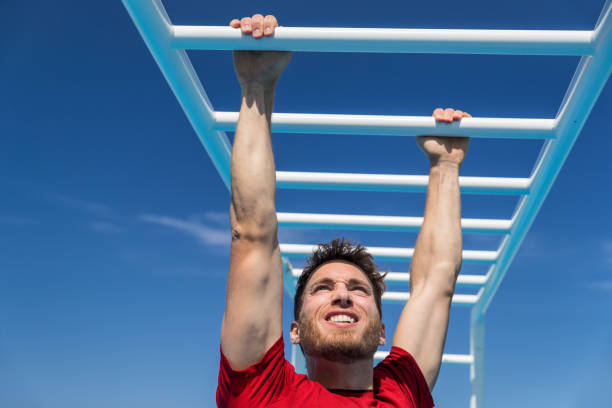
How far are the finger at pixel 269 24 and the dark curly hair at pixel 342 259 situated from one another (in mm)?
1446

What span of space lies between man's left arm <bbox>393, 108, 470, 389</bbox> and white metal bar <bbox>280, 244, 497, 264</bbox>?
4.12 feet

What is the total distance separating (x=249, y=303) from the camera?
244cm

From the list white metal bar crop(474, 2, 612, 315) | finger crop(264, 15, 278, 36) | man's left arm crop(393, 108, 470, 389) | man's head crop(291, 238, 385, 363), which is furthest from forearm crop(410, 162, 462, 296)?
finger crop(264, 15, 278, 36)

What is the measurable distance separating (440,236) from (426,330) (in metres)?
0.56

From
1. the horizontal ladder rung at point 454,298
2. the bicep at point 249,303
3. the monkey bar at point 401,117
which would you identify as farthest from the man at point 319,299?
the horizontal ladder rung at point 454,298

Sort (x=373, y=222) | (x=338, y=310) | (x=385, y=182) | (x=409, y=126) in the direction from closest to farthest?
(x=338, y=310)
(x=409, y=126)
(x=385, y=182)
(x=373, y=222)

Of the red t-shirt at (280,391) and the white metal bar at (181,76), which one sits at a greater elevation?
the white metal bar at (181,76)

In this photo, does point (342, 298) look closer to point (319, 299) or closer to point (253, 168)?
point (319, 299)

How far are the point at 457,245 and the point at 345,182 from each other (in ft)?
2.65

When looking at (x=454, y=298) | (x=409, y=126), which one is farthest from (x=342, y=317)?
(x=454, y=298)

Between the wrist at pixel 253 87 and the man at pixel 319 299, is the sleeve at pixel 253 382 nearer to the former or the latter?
the man at pixel 319 299

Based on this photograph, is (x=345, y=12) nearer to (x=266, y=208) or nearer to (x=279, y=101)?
(x=279, y=101)

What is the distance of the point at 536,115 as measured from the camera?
3.24 m

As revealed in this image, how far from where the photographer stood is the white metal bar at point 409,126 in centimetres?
305
